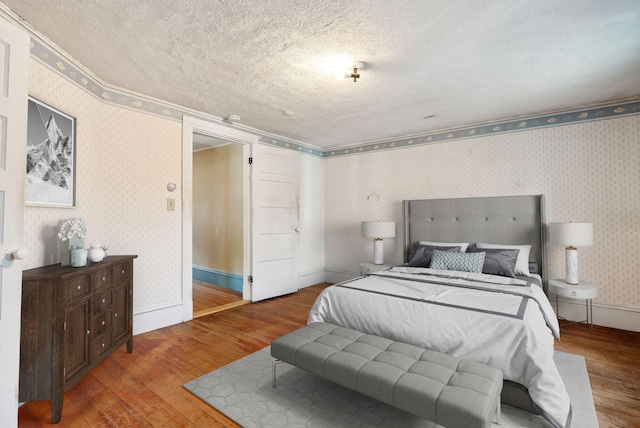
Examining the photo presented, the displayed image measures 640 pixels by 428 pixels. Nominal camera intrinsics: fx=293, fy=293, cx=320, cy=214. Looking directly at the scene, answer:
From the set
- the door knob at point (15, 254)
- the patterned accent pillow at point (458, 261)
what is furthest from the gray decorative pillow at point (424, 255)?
the door knob at point (15, 254)

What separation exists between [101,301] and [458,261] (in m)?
3.53

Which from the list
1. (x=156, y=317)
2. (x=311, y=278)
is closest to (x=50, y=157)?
(x=156, y=317)

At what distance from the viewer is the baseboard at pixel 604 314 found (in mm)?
3213

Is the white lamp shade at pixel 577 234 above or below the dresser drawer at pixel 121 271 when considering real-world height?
above

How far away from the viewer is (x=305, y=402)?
201 centimetres

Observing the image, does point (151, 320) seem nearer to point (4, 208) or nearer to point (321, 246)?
point (4, 208)

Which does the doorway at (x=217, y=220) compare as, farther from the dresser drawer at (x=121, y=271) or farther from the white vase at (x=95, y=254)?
the white vase at (x=95, y=254)

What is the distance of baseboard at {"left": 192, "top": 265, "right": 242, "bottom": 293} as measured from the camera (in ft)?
16.2

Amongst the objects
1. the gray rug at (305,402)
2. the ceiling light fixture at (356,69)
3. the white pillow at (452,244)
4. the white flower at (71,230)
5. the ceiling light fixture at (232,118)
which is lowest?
the gray rug at (305,402)

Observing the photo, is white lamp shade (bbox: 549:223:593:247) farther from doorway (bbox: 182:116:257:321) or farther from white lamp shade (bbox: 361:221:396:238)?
doorway (bbox: 182:116:257:321)

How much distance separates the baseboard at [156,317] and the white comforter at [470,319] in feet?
5.90

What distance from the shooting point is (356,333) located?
223 centimetres

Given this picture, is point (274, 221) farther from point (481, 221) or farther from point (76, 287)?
point (481, 221)

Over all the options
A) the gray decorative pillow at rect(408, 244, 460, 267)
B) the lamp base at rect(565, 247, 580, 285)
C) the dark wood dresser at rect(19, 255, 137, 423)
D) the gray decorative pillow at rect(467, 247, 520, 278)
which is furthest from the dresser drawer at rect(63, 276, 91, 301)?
the lamp base at rect(565, 247, 580, 285)
